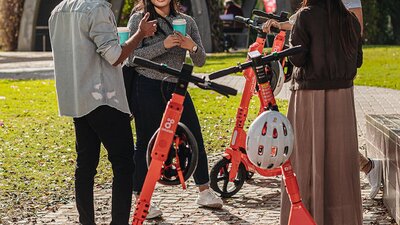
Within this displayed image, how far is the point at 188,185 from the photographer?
9273 millimetres

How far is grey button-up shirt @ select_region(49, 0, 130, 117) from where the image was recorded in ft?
21.0

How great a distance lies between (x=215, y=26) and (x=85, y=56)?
1022 inches

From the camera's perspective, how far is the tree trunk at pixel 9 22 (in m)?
33.2

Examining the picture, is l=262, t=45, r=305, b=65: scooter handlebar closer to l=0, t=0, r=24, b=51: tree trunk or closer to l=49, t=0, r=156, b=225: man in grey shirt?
l=49, t=0, r=156, b=225: man in grey shirt

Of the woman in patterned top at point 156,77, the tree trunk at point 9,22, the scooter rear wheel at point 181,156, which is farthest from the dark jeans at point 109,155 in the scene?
the tree trunk at point 9,22

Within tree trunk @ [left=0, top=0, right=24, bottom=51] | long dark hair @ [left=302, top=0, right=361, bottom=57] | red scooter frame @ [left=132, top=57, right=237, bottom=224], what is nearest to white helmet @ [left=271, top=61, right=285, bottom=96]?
long dark hair @ [left=302, top=0, right=361, bottom=57]

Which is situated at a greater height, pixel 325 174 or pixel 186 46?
pixel 186 46

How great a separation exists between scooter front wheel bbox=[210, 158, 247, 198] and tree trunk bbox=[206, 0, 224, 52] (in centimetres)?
2362

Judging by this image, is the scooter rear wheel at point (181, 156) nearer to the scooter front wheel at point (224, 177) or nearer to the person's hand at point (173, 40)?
the person's hand at point (173, 40)

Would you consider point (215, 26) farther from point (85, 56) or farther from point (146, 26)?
point (146, 26)

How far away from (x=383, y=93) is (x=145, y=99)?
32.1ft

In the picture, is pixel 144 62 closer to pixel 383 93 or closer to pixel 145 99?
pixel 145 99

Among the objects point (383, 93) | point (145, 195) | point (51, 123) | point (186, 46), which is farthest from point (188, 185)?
point (383, 93)

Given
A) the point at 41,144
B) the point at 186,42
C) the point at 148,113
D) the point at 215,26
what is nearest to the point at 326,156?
the point at 186,42
